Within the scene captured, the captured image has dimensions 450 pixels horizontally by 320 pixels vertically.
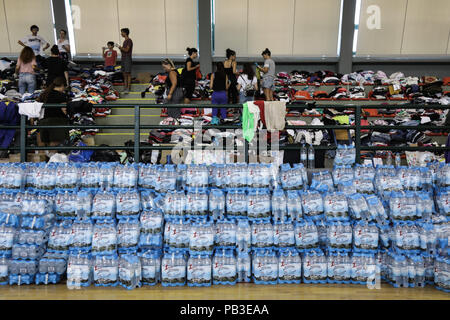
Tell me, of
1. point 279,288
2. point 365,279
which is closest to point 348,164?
point 365,279

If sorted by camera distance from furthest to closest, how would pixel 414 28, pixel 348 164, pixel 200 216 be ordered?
pixel 414 28 < pixel 348 164 < pixel 200 216

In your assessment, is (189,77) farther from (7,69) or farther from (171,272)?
(171,272)

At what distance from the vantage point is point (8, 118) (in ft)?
25.0

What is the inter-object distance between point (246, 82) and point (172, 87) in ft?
7.12

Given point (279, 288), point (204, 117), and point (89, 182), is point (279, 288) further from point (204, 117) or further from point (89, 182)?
point (204, 117)

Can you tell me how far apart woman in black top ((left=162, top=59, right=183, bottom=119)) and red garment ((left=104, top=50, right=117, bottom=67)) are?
4.03 metres

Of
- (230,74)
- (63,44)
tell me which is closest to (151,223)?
(230,74)

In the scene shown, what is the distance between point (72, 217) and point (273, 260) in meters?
2.15

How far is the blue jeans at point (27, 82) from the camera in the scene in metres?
9.53

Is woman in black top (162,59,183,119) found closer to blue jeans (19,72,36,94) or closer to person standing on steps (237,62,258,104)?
person standing on steps (237,62,258,104)

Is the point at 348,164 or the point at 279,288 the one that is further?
the point at 348,164

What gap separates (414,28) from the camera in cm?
1291

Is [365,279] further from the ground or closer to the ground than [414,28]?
closer to the ground

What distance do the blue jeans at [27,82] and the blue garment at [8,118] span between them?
2044 millimetres
